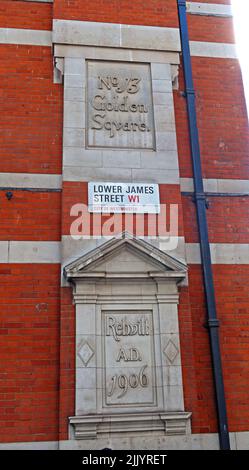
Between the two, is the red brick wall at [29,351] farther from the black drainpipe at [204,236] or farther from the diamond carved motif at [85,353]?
the black drainpipe at [204,236]

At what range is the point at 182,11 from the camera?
27.8 feet

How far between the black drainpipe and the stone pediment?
542 mm

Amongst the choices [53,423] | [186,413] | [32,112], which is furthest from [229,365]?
[32,112]

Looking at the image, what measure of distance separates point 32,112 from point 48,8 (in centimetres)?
205

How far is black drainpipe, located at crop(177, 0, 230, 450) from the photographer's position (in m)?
6.41

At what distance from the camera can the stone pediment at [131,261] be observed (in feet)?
21.6

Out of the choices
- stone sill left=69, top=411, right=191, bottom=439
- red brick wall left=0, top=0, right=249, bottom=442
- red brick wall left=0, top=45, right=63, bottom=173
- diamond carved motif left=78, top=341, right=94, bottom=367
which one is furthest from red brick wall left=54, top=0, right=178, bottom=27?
stone sill left=69, top=411, right=191, bottom=439

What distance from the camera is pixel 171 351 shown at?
6.39m

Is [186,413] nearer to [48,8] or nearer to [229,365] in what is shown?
[229,365]

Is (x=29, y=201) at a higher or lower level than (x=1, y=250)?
→ higher

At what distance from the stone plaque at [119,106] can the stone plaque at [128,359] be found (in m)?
2.68

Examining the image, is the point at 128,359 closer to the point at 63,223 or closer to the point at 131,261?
the point at 131,261
